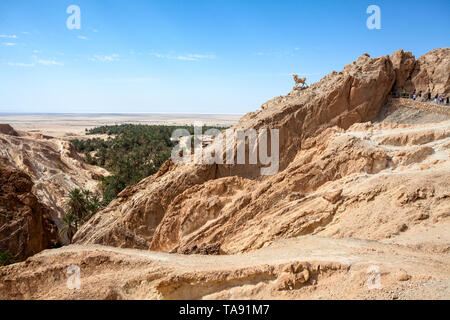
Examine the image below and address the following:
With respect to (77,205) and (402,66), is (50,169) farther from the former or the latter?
(402,66)

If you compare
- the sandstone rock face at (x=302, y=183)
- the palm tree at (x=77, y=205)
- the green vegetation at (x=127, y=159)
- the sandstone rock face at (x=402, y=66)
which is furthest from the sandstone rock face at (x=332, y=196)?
the green vegetation at (x=127, y=159)

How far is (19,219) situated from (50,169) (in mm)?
23267

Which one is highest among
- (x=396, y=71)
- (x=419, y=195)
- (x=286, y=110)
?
(x=396, y=71)

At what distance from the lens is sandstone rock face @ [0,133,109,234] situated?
1467 inches

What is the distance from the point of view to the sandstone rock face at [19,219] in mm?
22734

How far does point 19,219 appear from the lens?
23.4 meters

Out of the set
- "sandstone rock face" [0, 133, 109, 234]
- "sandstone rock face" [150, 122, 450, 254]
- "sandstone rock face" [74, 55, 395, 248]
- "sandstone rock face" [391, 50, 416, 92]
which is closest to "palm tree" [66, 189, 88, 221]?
"sandstone rock face" [0, 133, 109, 234]

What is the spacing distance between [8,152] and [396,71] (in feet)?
154

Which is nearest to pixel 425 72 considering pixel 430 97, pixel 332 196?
pixel 430 97

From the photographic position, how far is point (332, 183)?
16859mm

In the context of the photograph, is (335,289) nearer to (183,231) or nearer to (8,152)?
(183,231)

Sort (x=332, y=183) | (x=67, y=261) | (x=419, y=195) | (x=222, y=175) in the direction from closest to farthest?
1. (x=67, y=261)
2. (x=419, y=195)
3. (x=332, y=183)
4. (x=222, y=175)

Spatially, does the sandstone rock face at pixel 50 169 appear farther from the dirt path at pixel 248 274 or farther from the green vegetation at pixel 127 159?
the dirt path at pixel 248 274
